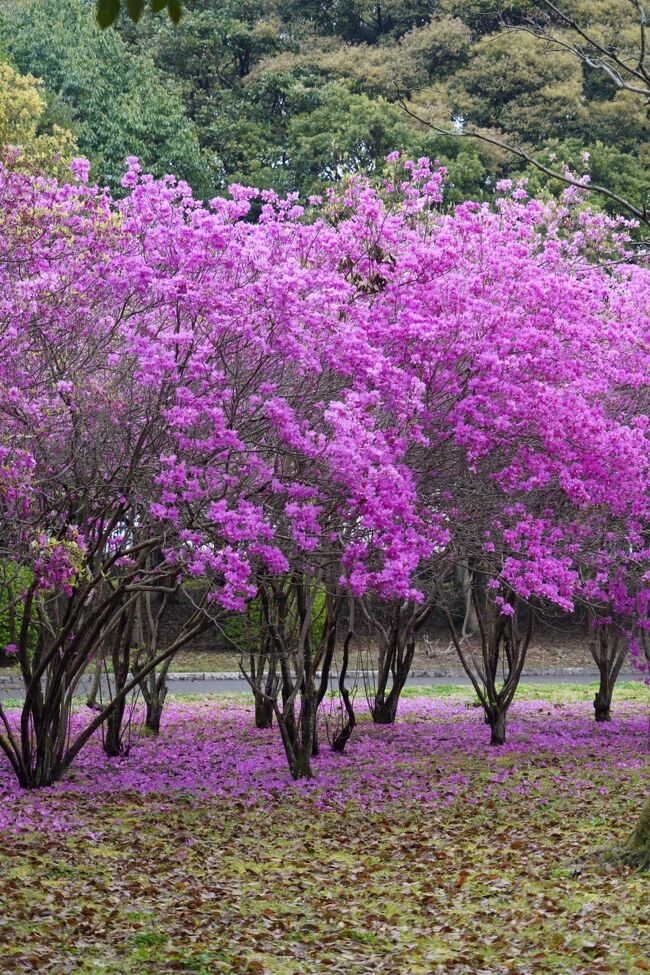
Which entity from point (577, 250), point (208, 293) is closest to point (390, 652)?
point (577, 250)

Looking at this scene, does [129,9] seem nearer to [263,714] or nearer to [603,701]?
[263,714]

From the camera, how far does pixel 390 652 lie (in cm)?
1650

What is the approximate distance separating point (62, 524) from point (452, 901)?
4.87 meters

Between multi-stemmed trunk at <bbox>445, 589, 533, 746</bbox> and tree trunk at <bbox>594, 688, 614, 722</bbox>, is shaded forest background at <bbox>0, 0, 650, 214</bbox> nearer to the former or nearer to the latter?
tree trunk at <bbox>594, 688, 614, 722</bbox>

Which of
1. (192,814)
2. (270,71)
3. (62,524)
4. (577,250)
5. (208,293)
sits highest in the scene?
(270,71)

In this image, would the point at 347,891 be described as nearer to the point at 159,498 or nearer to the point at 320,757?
the point at 159,498

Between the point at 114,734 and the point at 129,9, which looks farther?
the point at 114,734

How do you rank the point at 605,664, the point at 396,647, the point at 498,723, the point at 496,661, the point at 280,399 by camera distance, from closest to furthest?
the point at 280,399
the point at 496,661
the point at 498,723
the point at 396,647
the point at 605,664

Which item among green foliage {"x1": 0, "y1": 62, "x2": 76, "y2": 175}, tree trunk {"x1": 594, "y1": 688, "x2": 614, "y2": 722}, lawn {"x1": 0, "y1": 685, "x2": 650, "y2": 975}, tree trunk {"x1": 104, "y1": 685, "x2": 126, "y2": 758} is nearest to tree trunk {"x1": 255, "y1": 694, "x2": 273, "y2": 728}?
lawn {"x1": 0, "y1": 685, "x2": 650, "y2": 975}

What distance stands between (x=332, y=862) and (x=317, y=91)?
1338 inches

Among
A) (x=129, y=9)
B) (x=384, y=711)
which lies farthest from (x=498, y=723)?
(x=129, y=9)

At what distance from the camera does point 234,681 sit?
25.1 meters

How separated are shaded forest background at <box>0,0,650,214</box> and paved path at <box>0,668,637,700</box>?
1419 cm

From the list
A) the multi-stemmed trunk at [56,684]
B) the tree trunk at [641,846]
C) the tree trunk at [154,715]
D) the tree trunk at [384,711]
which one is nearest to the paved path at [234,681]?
the tree trunk at [154,715]
